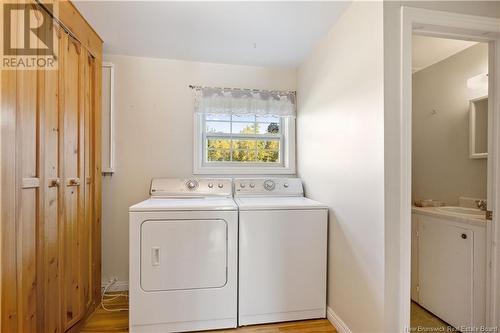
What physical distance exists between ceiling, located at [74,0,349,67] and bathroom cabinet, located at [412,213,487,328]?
1.72 m

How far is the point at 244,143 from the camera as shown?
2654mm

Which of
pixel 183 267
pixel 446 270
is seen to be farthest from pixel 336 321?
pixel 183 267

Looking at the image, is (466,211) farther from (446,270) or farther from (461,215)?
(446,270)

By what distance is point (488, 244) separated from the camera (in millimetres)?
1499

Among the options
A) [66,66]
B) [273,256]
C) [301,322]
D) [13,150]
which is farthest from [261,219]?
[66,66]

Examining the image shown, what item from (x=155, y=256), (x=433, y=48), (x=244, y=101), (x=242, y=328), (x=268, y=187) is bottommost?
(x=242, y=328)

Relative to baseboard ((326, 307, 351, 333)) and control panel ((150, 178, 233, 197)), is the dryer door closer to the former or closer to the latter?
control panel ((150, 178, 233, 197))

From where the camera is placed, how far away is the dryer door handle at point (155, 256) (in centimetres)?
165

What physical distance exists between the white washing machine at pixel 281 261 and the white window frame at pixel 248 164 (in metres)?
0.74

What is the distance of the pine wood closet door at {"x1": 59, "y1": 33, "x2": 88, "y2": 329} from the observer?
5.03ft

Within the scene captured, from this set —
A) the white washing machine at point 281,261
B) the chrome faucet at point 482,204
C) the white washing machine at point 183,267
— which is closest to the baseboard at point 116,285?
the white washing machine at point 183,267

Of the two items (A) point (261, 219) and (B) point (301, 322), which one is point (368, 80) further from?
(B) point (301, 322)

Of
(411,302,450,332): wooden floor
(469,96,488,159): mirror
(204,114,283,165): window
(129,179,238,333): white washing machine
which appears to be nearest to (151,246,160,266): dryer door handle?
(129,179,238,333): white washing machine

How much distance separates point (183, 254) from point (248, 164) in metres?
1.21
